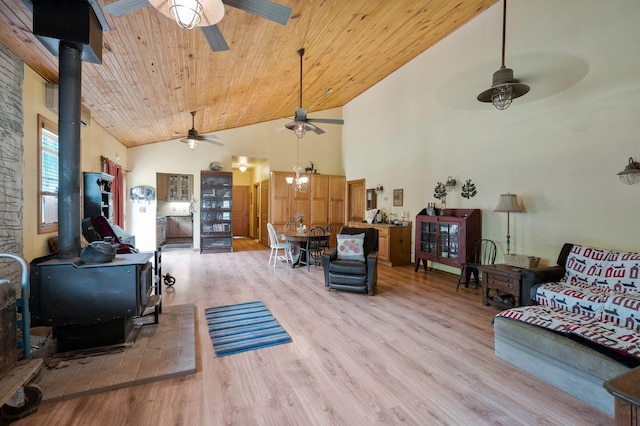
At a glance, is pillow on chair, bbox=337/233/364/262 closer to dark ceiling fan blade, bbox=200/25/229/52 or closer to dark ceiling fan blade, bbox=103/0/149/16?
dark ceiling fan blade, bbox=200/25/229/52

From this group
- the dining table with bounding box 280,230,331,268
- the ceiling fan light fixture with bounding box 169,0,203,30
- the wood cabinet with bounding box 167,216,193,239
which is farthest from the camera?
the wood cabinet with bounding box 167,216,193,239

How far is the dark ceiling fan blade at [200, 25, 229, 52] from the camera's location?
206 cm

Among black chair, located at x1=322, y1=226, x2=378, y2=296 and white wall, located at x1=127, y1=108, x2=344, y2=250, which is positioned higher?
white wall, located at x1=127, y1=108, x2=344, y2=250

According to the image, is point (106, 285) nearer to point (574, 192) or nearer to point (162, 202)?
point (574, 192)

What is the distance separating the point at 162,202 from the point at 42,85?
521 cm

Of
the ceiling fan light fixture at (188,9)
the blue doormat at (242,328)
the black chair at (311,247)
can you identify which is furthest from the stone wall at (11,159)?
the black chair at (311,247)

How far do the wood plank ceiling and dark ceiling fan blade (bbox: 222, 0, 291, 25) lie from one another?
104 cm

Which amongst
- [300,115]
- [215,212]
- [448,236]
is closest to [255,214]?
[215,212]

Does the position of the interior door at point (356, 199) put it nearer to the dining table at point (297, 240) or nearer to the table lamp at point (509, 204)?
the dining table at point (297, 240)

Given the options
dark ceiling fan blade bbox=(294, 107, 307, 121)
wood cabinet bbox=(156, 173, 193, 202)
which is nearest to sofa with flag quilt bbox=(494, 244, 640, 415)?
dark ceiling fan blade bbox=(294, 107, 307, 121)

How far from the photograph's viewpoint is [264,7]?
1.87 meters

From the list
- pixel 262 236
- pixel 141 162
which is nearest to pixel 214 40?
pixel 141 162

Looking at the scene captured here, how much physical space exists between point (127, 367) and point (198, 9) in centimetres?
256

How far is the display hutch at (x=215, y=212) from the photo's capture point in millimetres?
7957
